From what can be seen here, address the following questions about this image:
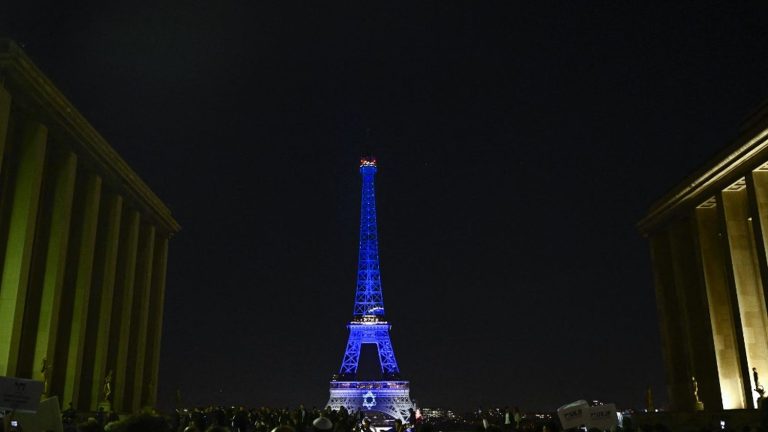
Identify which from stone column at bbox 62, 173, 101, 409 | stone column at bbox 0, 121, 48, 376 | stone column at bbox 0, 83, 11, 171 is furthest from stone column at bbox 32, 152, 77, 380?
stone column at bbox 0, 83, 11, 171

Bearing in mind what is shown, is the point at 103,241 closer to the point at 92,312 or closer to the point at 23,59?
the point at 92,312

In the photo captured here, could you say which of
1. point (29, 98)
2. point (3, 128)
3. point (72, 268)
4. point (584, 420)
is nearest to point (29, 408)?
point (584, 420)

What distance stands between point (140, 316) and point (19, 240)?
21.8 metres

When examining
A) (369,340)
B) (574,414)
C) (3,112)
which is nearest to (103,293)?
(3,112)

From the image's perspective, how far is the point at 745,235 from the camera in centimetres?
4306

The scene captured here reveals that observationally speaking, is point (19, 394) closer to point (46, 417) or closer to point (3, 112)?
point (46, 417)

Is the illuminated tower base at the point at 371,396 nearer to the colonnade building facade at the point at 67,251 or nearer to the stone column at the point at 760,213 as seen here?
the colonnade building facade at the point at 67,251

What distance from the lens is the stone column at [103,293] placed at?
139 ft

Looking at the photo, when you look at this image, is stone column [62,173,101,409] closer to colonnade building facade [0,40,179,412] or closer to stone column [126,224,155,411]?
colonnade building facade [0,40,179,412]

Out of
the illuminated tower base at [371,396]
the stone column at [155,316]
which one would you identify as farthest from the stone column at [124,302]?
the illuminated tower base at [371,396]

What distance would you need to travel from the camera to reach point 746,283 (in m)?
42.2

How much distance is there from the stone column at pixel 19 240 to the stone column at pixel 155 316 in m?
24.3

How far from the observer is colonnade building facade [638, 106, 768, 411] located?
132 feet

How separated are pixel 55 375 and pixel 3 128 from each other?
49.3 feet
